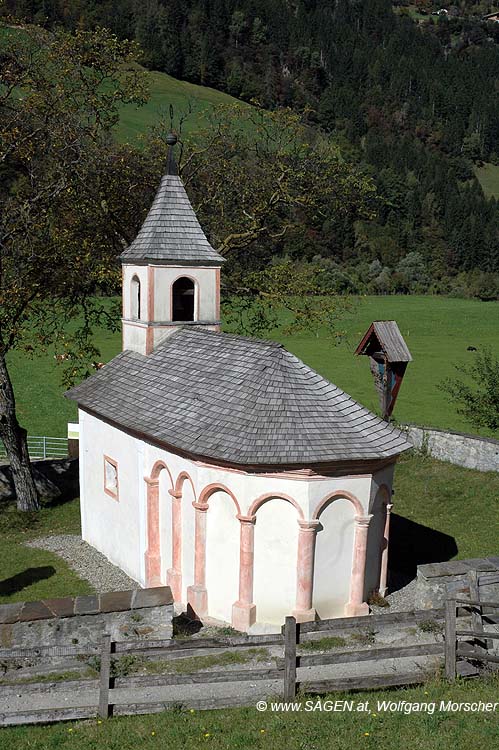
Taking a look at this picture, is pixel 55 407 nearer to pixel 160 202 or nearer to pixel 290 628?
pixel 160 202

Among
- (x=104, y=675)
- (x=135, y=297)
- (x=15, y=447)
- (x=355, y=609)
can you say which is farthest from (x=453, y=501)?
(x=104, y=675)

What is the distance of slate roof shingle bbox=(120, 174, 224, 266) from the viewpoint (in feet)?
64.2

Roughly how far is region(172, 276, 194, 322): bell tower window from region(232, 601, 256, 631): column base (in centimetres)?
845

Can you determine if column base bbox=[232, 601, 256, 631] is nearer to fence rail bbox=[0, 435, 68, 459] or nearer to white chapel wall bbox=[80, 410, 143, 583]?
white chapel wall bbox=[80, 410, 143, 583]

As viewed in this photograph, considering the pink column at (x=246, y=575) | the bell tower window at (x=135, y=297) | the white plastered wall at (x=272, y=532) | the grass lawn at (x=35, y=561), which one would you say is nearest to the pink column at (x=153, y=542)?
the white plastered wall at (x=272, y=532)

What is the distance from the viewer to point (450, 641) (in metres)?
10.6

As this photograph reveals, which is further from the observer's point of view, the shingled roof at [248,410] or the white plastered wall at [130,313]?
the white plastered wall at [130,313]

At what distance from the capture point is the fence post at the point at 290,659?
32.5 feet

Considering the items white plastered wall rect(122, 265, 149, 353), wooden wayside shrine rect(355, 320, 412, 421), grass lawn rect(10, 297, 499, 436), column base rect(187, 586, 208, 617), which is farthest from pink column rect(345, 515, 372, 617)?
grass lawn rect(10, 297, 499, 436)

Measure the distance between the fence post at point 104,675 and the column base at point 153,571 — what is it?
7345mm

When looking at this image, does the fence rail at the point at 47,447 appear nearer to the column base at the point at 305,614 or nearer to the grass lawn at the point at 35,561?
the grass lawn at the point at 35,561

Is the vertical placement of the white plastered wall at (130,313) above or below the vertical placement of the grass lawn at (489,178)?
below

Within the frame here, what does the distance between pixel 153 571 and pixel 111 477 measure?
3163mm

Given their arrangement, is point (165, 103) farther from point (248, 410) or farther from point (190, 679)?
point (190, 679)
